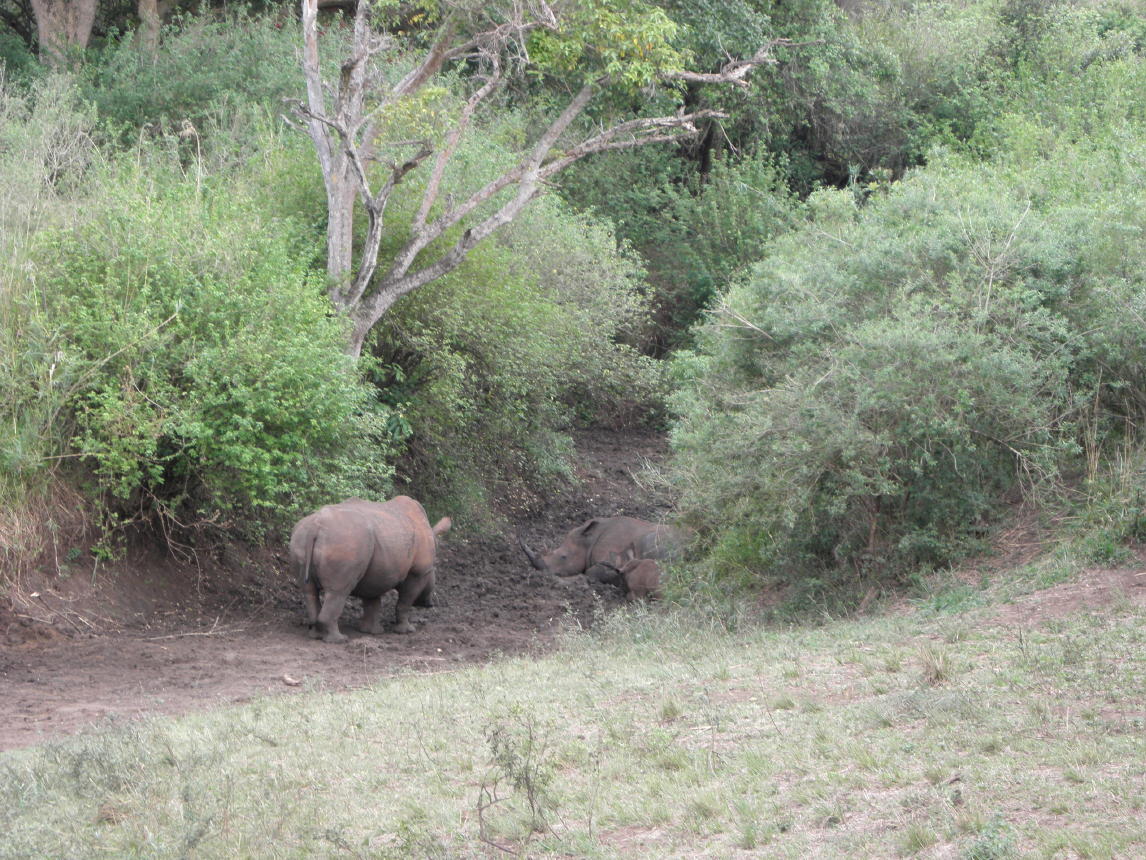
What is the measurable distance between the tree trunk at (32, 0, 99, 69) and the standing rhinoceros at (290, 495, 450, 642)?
625 inches

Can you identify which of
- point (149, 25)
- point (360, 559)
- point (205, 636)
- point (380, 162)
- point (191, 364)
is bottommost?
point (205, 636)

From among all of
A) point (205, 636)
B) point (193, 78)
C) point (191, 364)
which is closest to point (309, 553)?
point (205, 636)

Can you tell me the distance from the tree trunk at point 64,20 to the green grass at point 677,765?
2024cm

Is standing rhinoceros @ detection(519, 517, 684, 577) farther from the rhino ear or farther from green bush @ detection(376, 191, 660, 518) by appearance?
green bush @ detection(376, 191, 660, 518)

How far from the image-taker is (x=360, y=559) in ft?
43.2

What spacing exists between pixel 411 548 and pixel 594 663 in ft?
14.7

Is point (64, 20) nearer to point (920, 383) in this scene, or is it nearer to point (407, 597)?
point (407, 597)

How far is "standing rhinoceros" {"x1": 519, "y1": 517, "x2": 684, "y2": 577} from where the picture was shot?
17922 mm

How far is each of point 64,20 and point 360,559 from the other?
17.7 meters

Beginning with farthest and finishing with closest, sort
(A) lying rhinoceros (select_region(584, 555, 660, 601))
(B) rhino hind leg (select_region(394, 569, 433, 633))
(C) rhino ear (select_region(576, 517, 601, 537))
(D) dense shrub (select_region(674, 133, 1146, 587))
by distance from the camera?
1. (C) rhino ear (select_region(576, 517, 601, 537))
2. (A) lying rhinoceros (select_region(584, 555, 660, 601))
3. (B) rhino hind leg (select_region(394, 569, 433, 633))
4. (D) dense shrub (select_region(674, 133, 1146, 587))

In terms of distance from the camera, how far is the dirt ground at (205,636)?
1047 centimetres

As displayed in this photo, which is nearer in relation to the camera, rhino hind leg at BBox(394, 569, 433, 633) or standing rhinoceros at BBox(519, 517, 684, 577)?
rhino hind leg at BBox(394, 569, 433, 633)

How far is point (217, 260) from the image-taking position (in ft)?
46.4

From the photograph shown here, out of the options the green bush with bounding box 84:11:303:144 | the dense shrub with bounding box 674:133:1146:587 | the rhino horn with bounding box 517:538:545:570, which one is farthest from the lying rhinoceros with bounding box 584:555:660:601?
the green bush with bounding box 84:11:303:144
